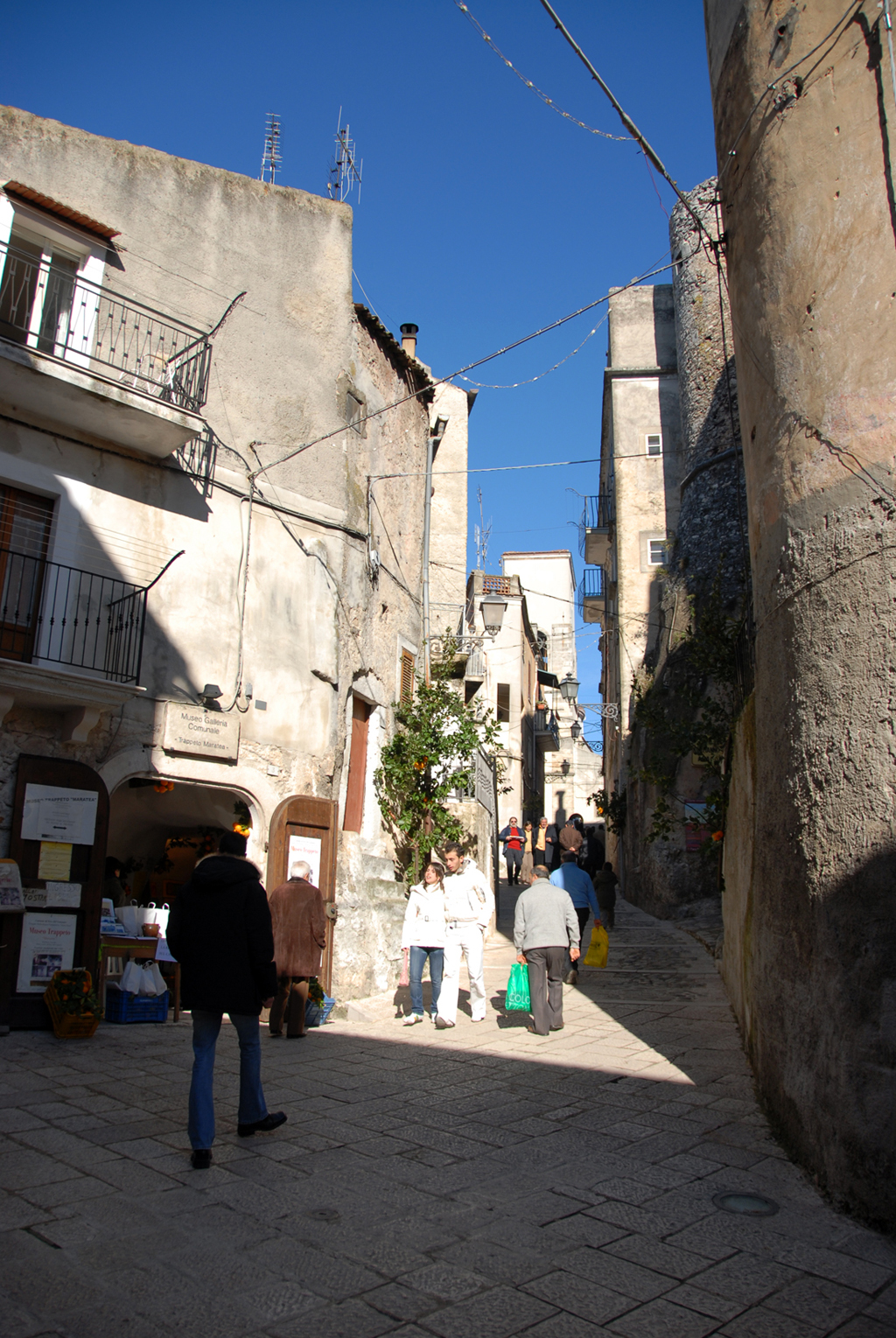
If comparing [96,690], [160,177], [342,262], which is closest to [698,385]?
[342,262]

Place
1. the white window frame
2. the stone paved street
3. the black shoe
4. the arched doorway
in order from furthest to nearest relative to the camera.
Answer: the arched doorway < the white window frame < the black shoe < the stone paved street

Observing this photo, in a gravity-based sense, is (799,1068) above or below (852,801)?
below

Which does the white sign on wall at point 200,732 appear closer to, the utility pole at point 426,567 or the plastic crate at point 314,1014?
the plastic crate at point 314,1014

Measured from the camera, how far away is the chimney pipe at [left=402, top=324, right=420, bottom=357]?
18250 millimetres

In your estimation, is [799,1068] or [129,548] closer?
[799,1068]

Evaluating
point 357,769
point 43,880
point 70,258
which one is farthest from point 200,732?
point 70,258

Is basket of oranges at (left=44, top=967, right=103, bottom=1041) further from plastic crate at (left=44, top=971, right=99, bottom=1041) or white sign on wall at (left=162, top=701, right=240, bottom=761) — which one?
white sign on wall at (left=162, top=701, right=240, bottom=761)

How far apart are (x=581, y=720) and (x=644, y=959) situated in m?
27.2

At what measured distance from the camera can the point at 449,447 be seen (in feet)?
72.4

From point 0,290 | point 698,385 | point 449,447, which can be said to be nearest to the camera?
point 0,290

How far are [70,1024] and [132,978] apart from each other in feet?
3.29

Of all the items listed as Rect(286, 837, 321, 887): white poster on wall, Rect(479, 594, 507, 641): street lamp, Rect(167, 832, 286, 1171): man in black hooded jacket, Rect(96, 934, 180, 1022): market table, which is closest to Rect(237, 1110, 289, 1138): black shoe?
Rect(167, 832, 286, 1171): man in black hooded jacket

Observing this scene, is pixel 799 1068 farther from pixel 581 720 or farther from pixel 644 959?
pixel 581 720

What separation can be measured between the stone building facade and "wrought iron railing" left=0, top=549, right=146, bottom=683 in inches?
1.0
